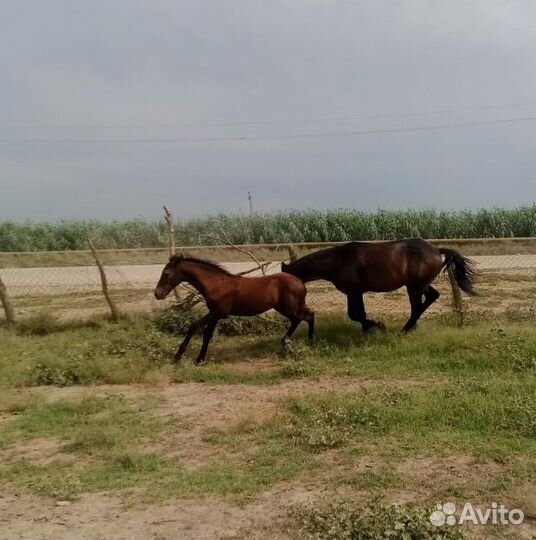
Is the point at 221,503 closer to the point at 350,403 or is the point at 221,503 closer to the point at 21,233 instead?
the point at 350,403

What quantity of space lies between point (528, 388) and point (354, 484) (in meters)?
2.70

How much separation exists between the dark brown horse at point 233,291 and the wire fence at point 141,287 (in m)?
2.14

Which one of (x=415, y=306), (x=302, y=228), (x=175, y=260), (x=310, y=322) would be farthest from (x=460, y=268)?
(x=302, y=228)

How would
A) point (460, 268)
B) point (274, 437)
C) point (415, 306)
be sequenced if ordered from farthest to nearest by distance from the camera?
point (460, 268) < point (415, 306) < point (274, 437)

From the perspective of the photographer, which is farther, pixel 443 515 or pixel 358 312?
pixel 358 312

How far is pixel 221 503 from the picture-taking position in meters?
4.05

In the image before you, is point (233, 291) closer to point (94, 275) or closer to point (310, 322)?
point (310, 322)

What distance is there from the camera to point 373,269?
8.98m

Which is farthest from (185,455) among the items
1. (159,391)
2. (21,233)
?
(21,233)

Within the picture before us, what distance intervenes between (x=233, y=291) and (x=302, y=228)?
19776 millimetres

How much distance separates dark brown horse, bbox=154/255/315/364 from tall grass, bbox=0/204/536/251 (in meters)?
17.1

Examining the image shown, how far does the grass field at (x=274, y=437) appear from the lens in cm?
386

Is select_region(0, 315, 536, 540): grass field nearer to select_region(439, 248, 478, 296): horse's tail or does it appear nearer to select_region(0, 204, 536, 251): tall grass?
select_region(439, 248, 478, 296): horse's tail

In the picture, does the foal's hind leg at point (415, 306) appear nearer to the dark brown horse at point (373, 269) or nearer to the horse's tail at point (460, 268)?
the dark brown horse at point (373, 269)
